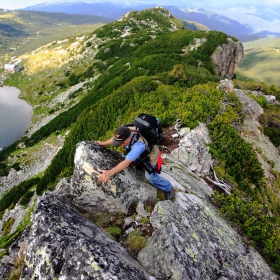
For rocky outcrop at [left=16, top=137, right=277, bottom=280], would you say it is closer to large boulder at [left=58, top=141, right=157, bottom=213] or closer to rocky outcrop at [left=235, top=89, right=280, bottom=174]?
large boulder at [left=58, top=141, right=157, bottom=213]

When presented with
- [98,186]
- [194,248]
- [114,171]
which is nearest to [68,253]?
[114,171]

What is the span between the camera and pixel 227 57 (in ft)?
162

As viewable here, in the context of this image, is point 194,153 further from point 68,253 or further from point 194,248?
point 68,253

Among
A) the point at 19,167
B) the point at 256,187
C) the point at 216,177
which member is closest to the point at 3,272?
the point at 216,177

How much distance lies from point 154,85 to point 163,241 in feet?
78.4

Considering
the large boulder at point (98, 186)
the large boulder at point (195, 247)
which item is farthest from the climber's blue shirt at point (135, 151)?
the large boulder at point (195, 247)

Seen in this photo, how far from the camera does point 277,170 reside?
66.6ft

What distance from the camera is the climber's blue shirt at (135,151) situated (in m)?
6.43

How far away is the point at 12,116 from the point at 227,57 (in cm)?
5882

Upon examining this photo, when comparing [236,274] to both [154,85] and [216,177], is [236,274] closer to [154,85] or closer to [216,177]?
[216,177]

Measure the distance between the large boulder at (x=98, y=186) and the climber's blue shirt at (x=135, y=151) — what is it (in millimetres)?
1312

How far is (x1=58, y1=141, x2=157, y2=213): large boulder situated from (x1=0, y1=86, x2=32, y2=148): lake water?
54.0 meters

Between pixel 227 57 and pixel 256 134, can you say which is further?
pixel 227 57

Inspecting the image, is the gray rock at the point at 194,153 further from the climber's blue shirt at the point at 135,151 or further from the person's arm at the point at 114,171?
the person's arm at the point at 114,171
